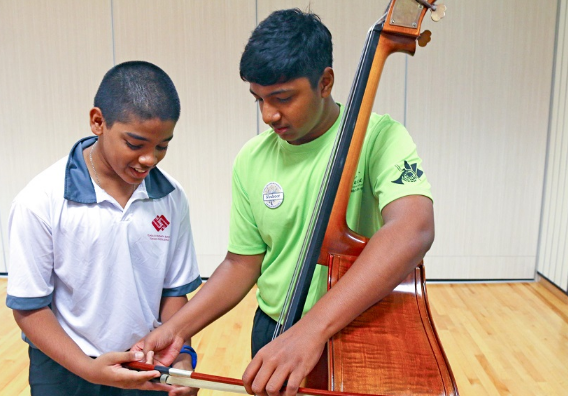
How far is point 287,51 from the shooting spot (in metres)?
1.02

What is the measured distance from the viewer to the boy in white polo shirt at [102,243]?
1.08m

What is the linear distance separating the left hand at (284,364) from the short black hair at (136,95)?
517 mm

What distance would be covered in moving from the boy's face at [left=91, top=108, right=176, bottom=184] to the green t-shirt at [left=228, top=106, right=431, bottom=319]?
0.71 ft

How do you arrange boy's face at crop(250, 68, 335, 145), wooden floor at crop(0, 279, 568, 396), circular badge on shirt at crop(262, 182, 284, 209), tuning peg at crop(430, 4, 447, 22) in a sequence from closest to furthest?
1. tuning peg at crop(430, 4, 447, 22)
2. boy's face at crop(250, 68, 335, 145)
3. circular badge on shirt at crop(262, 182, 284, 209)
4. wooden floor at crop(0, 279, 568, 396)

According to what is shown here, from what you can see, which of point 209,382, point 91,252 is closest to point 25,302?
point 91,252

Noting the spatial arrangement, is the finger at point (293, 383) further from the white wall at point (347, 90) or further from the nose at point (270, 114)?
the white wall at point (347, 90)

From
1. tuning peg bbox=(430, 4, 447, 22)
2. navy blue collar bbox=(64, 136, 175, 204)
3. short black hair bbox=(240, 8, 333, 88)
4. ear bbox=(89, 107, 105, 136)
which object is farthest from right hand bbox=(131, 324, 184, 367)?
tuning peg bbox=(430, 4, 447, 22)

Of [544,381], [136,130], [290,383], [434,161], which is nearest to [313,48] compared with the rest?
[136,130]

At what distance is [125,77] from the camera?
44.0 inches

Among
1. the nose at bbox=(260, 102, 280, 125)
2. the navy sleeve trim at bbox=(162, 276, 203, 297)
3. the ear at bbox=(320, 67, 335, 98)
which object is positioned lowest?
the navy sleeve trim at bbox=(162, 276, 203, 297)

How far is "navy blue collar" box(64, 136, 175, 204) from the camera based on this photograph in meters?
1.12

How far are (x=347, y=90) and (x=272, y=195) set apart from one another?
8.57 feet

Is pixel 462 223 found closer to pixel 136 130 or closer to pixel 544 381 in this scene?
pixel 544 381

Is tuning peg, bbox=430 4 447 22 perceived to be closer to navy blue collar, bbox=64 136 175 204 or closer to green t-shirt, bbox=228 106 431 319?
green t-shirt, bbox=228 106 431 319
